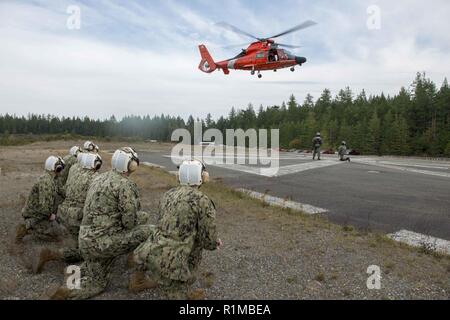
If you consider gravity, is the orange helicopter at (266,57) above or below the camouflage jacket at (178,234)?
above

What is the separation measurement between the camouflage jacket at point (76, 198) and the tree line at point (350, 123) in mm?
77255

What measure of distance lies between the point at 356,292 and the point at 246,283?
1.83m

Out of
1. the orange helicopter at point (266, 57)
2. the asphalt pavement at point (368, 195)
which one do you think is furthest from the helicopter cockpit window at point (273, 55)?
the asphalt pavement at point (368, 195)

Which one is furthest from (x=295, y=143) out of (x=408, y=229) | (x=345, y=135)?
(x=408, y=229)

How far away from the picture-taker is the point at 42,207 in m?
8.43

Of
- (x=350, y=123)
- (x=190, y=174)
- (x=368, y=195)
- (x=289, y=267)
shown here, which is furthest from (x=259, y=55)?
(x=350, y=123)

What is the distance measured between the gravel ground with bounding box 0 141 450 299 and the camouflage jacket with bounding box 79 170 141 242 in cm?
108

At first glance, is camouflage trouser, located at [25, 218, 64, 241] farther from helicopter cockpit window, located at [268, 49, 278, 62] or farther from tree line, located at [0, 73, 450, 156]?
tree line, located at [0, 73, 450, 156]

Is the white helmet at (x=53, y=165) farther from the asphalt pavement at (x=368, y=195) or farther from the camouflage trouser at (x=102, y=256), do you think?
the asphalt pavement at (x=368, y=195)

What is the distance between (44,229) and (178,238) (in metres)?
4.95

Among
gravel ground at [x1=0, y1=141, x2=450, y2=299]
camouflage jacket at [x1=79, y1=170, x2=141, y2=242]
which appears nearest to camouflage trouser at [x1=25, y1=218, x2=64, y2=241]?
gravel ground at [x1=0, y1=141, x2=450, y2=299]

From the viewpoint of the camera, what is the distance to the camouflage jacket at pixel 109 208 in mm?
5602

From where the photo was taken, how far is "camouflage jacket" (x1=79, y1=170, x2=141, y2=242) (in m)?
5.60
